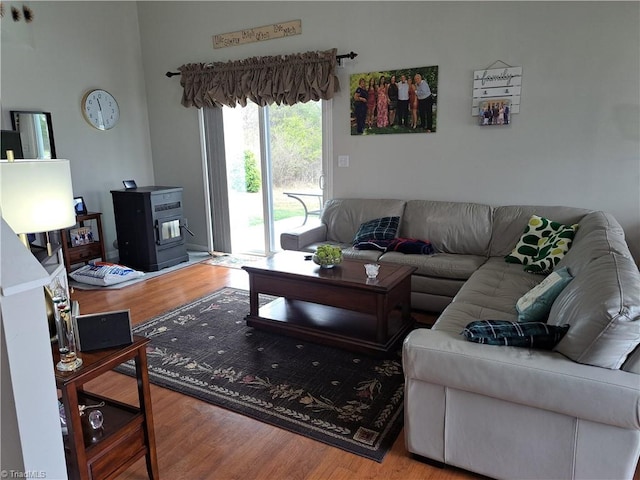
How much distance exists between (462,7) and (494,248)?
2.12 metres

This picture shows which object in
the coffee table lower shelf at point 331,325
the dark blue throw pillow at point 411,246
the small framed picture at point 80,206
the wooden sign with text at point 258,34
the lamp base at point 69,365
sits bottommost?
the coffee table lower shelf at point 331,325

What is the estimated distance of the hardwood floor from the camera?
1922 mm

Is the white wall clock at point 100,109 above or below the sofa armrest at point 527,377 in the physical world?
above

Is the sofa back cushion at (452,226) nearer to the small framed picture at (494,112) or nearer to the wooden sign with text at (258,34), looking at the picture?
the small framed picture at (494,112)

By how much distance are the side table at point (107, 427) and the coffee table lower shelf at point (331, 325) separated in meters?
1.45

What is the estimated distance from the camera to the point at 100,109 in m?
5.31

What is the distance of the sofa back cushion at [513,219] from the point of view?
11.7ft

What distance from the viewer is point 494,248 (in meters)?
3.75

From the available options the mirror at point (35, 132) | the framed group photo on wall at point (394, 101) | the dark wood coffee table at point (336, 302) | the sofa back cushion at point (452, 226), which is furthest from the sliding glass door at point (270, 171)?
the mirror at point (35, 132)

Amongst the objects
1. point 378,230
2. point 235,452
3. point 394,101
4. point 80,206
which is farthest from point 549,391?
point 80,206

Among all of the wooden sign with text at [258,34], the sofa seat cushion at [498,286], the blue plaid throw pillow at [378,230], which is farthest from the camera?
the wooden sign with text at [258,34]

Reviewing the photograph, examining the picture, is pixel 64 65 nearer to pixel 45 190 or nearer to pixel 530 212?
pixel 45 190

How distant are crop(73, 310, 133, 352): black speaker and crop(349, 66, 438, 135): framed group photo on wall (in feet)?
11.0
